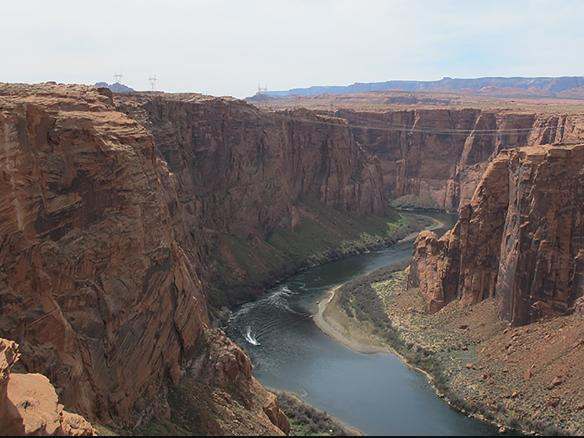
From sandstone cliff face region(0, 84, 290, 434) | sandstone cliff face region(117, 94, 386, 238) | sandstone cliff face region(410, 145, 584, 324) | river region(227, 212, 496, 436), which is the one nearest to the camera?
sandstone cliff face region(0, 84, 290, 434)

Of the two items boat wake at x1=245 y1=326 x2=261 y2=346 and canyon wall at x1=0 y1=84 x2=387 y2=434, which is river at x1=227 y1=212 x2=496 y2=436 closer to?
boat wake at x1=245 y1=326 x2=261 y2=346

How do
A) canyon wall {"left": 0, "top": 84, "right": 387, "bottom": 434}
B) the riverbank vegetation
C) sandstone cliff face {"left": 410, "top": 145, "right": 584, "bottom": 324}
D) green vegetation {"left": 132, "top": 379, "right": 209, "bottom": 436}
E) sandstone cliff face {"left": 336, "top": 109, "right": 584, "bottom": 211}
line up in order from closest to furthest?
canyon wall {"left": 0, "top": 84, "right": 387, "bottom": 434} < green vegetation {"left": 132, "top": 379, "right": 209, "bottom": 436} < the riverbank vegetation < sandstone cliff face {"left": 410, "top": 145, "right": 584, "bottom": 324} < sandstone cliff face {"left": 336, "top": 109, "right": 584, "bottom": 211}

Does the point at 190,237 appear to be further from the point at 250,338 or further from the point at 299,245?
the point at 299,245

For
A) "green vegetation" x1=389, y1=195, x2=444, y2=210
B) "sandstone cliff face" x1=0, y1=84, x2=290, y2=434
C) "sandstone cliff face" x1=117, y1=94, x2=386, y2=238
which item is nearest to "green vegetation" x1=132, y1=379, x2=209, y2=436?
"sandstone cliff face" x1=0, y1=84, x2=290, y2=434

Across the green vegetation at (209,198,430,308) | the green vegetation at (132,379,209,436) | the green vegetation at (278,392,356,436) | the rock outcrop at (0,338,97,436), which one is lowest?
the green vegetation at (209,198,430,308)

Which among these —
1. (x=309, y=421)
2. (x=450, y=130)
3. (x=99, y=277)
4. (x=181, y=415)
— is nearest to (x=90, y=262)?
(x=99, y=277)

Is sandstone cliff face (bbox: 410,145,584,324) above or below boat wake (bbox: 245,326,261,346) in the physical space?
above

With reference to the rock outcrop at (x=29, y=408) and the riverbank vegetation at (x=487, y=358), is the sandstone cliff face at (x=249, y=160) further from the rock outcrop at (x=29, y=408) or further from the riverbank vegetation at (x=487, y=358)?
the rock outcrop at (x=29, y=408)

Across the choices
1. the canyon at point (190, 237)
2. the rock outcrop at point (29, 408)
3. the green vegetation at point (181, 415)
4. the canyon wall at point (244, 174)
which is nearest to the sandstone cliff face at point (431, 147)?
the canyon at point (190, 237)
